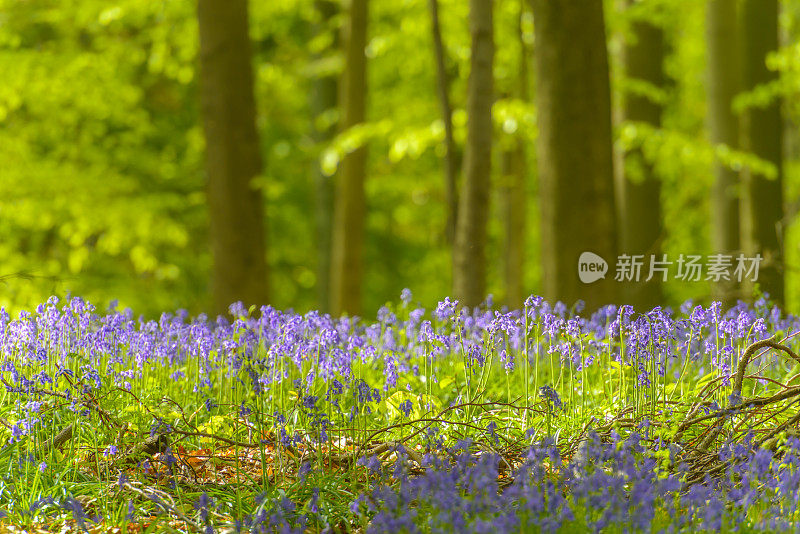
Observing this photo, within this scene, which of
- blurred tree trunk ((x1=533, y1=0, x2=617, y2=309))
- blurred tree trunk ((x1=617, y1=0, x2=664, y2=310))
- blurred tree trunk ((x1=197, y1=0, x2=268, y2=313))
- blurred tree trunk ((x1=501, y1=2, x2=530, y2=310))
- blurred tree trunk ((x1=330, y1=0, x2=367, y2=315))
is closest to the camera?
blurred tree trunk ((x1=533, y1=0, x2=617, y2=309))

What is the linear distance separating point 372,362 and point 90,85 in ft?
30.5

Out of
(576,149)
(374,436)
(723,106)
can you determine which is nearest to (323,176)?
(723,106)

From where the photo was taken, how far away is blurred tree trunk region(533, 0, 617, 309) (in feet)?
21.0

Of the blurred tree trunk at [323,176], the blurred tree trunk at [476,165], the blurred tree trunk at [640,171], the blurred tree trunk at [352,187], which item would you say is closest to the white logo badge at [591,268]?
the blurred tree trunk at [476,165]

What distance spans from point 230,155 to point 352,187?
284 centimetres

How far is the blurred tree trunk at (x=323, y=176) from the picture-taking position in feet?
45.5

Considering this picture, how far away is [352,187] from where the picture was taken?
11219 millimetres

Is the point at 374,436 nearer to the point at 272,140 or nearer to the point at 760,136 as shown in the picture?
the point at 760,136

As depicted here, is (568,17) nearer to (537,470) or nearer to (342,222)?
(537,470)

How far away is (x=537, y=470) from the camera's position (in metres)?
3.11

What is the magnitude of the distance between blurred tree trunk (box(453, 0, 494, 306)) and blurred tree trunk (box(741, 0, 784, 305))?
481 centimetres

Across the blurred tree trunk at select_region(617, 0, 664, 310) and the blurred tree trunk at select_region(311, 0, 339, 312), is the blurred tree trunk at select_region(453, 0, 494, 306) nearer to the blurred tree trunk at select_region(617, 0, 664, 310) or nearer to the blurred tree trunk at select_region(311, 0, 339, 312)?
the blurred tree trunk at select_region(617, 0, 664, 310)

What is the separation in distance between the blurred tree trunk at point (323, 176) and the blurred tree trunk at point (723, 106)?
18.3 feet

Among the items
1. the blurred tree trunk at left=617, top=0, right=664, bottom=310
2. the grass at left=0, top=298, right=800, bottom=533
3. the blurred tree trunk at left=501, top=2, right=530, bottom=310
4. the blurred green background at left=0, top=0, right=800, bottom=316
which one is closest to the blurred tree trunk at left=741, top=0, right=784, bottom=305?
the blurred green background at left=0, top=0, right=800, bottom=316
